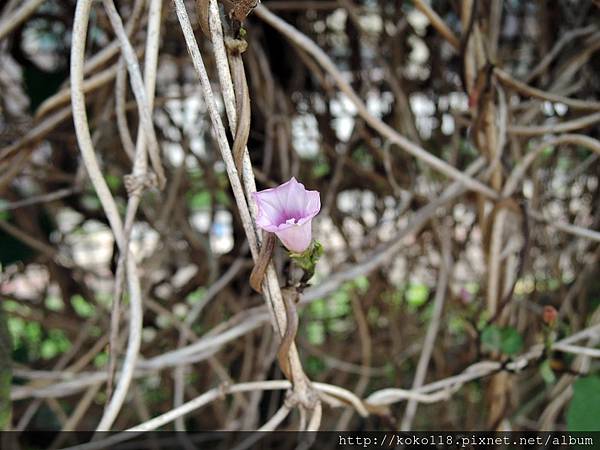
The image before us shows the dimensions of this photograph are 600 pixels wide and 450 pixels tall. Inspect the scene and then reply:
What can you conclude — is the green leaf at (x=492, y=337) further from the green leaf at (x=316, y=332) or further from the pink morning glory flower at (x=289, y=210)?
the green leaf at (x=316, y=332)

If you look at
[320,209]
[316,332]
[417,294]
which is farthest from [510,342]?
[316,332]

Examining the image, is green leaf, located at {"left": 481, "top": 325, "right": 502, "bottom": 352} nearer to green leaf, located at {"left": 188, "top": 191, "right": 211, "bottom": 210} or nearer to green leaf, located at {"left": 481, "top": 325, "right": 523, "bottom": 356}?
green leaf, located at {"left": 481, "top": 325, "right": 523, "bottom": 356}

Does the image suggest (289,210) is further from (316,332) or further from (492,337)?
(316,332)

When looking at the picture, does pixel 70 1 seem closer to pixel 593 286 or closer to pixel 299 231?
pixel 299 231

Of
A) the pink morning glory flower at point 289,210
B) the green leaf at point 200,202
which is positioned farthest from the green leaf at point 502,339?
the green leaf at point 200,202

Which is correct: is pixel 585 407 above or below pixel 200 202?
below

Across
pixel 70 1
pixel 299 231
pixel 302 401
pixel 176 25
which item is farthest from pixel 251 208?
pixel 70 1

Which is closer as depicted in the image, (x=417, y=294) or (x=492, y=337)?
(x=492, y=337)
